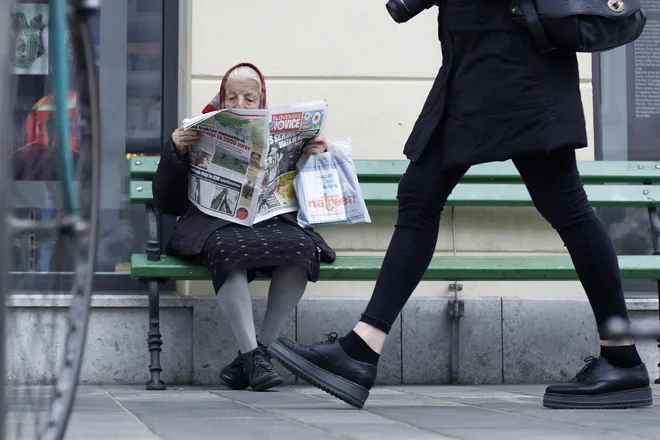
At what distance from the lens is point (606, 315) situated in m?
3.44

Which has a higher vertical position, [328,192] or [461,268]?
[328,192]

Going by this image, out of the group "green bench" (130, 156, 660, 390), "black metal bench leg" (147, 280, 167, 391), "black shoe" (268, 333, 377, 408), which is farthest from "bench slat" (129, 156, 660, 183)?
"black shoe" (268, 333, 377, 408)

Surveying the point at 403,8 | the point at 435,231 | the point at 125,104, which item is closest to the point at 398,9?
the point at 403,8

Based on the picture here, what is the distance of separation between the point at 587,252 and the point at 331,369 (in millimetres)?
814

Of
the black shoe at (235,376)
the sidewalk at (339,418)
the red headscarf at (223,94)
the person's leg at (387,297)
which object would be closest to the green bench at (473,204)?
the black shoe at (235,376)

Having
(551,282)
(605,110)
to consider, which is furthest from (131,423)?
(605,110)

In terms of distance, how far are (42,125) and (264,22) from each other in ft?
10.7

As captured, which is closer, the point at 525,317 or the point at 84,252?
the point at 84,252

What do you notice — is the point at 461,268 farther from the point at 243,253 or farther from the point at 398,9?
the point at 398,9

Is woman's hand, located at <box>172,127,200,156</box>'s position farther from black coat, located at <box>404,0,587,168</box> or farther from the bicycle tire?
the bicycle tire

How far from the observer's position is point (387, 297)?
3381 millimetres

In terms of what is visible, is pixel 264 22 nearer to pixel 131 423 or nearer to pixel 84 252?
pixel 131 423

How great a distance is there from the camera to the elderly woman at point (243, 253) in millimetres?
4387

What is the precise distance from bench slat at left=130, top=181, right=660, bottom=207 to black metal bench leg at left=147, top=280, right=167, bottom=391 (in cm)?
100
